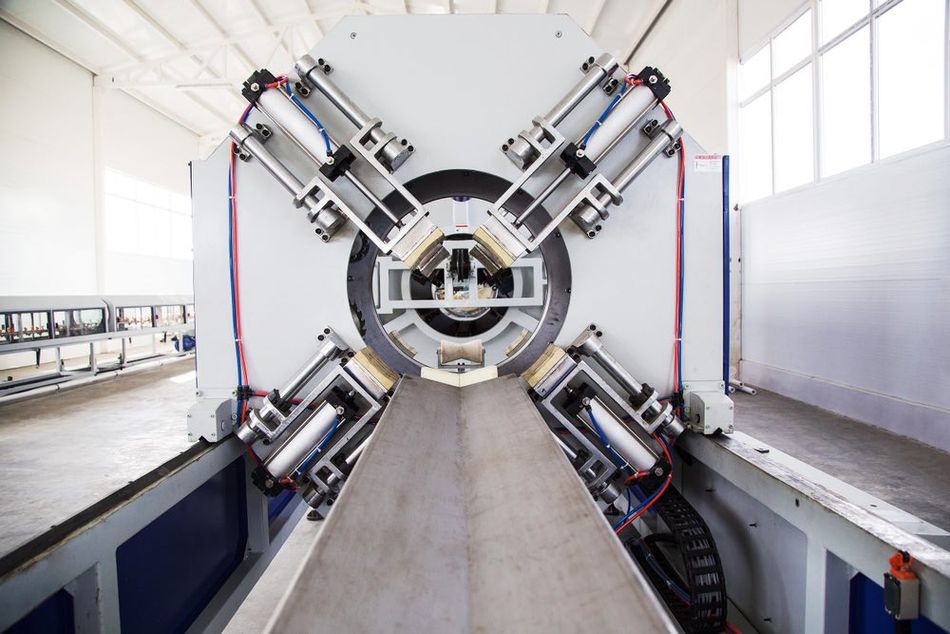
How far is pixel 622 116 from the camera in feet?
4.70

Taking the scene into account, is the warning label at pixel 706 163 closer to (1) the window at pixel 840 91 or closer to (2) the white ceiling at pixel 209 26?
(1) the window at pixel 840 91

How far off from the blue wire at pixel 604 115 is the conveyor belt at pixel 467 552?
929 mm

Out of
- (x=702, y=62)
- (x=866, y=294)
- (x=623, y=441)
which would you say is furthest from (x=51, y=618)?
(x=702, y=62)

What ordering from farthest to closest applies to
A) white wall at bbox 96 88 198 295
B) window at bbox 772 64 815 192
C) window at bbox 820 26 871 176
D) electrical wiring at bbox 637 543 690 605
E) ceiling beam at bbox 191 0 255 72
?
white wall at bbox 96 88 198 295 → ceiling beam at bbox 191 0 255 72 → window at bbox 772 64 815 192 → window at bbox 820 26 871 176 → electrical wiring at bbox 637 543 690 605

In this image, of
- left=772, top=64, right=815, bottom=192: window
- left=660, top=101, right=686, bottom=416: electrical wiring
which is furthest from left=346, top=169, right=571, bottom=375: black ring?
left=772, top=64, right=815, bottom=192: window

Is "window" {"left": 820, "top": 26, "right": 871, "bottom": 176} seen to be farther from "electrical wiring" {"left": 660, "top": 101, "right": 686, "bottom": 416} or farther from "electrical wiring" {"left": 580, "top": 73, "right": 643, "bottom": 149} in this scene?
"electrical wiring" {"left": 580, "top": 73, "right": 643, "bottom": 149}

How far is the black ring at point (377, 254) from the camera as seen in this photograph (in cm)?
153

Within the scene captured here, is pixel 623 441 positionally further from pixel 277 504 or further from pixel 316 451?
pixel 277 504

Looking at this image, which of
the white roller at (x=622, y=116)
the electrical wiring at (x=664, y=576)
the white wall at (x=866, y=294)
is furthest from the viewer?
the white wall at (x=866, y=294)

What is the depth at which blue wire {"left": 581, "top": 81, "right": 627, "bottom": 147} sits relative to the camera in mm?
1434

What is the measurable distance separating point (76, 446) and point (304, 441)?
3.07 feet

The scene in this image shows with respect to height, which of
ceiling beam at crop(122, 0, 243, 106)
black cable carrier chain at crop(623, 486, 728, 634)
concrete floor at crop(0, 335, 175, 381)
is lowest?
black cable carrier chain at crop(623, 486, 728, 634)

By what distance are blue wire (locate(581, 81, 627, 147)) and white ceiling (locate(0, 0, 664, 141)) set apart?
4173 mm

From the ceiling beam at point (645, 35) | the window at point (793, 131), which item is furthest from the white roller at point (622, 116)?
the ceiling beam at point (645, 35)
